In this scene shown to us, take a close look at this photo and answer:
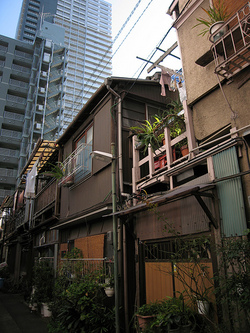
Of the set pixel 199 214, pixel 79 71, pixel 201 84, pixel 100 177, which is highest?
pixel 79 71

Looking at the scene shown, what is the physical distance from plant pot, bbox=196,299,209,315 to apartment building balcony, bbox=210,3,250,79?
5052mm

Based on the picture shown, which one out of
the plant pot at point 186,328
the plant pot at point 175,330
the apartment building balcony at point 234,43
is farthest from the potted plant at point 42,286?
the apartment building balcony at point 234,43

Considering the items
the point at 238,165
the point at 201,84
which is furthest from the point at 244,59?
the point at 238,165

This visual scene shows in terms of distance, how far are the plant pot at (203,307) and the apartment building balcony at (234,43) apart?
505 cm

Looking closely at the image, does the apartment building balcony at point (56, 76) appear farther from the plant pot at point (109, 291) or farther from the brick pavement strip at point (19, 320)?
the plant pot at point (109, 291)

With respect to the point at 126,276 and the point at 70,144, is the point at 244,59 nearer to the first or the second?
the point at 126,276

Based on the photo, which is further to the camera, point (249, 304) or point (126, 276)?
point (126, 276)

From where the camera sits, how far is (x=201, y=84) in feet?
22.5

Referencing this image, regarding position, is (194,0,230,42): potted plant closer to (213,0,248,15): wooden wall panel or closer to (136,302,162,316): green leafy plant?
(213,0,248,15): wooden wall panel

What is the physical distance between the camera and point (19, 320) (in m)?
11.3

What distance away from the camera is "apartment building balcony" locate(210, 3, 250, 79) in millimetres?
5422

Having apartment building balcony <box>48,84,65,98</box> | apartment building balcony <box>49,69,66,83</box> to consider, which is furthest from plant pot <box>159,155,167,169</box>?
apartment building balcony <box>49,69,66,83</box>

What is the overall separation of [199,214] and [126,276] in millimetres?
3649

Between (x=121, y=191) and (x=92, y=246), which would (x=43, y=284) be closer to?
(x=92, y=246)
